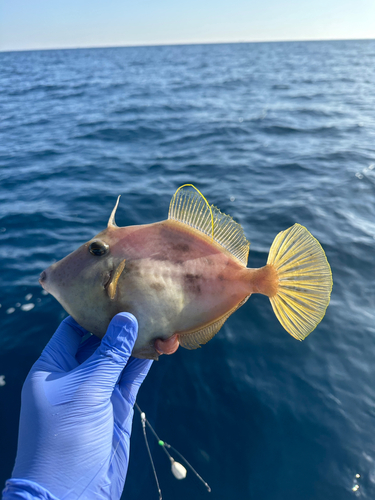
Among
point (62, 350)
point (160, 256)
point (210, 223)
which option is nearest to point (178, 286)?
point (160, 256)

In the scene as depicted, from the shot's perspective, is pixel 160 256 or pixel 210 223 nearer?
pixel 160 256

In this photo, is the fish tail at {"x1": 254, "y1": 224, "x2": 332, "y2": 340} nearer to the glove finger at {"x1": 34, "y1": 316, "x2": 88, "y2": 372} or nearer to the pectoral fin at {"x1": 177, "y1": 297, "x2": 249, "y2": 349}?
the pectoral fin at {"x1": 177, "y1": 297, "x2": 249, "y2": 349}

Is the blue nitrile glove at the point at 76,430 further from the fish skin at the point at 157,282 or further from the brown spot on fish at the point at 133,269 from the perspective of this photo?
the brown spot on fish at the point at 133,269

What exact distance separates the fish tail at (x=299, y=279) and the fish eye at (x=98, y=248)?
4.13 feet

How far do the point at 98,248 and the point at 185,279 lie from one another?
2.39ft

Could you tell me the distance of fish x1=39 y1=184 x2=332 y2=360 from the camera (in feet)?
7.57

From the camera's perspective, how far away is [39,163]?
9602 mm

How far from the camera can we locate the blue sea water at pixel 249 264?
2.89m

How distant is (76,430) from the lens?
7.87ft

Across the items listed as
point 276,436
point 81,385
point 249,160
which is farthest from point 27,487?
point 249,160

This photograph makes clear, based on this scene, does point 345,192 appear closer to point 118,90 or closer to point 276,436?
point 276,436

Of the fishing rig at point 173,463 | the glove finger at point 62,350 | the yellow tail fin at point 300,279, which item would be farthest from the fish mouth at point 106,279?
the fishing rig at point 173,463

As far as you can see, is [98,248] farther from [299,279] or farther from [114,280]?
[299,279]

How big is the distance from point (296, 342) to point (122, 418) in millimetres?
2352
